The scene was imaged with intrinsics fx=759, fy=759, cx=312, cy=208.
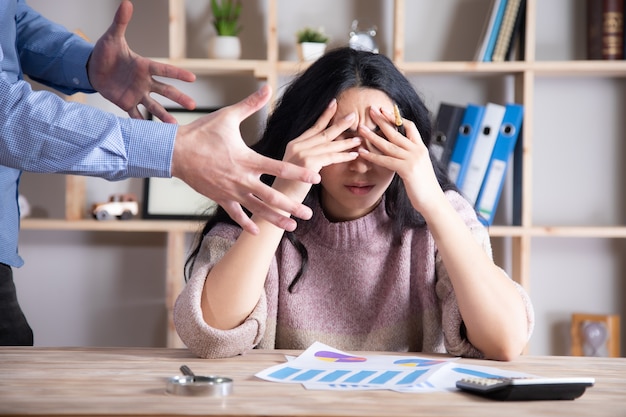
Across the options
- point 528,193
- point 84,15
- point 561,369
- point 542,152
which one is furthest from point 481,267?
point 84,15

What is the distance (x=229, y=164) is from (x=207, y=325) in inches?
12.7

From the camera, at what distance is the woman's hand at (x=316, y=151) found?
134 cm

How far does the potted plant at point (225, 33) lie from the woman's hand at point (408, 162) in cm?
109

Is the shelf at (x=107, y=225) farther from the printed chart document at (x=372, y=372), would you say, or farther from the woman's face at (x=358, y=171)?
the printed chart document at (x=372, y=372)

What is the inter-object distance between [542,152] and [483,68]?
438mm

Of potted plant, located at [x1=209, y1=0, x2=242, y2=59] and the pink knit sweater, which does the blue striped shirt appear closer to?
the pink knit sweater

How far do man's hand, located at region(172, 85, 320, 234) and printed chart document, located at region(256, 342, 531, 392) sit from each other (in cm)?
23

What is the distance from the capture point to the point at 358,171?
145cm

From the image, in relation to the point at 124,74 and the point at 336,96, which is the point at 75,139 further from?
the point at 336,96

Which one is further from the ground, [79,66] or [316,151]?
[79,66]

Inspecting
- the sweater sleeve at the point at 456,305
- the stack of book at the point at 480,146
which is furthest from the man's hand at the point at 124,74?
the stack of book at the point at 480,146

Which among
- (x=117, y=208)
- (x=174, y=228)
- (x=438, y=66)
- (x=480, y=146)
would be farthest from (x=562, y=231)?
(x=117, y=208)

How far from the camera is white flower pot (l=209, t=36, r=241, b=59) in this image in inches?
94.8

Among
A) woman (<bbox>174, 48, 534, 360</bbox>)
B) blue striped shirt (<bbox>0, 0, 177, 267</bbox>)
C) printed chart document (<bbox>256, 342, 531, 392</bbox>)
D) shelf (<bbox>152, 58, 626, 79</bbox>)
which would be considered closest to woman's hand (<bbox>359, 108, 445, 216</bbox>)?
woman (<bbox>174, 48, 534, 360</bbox>)
